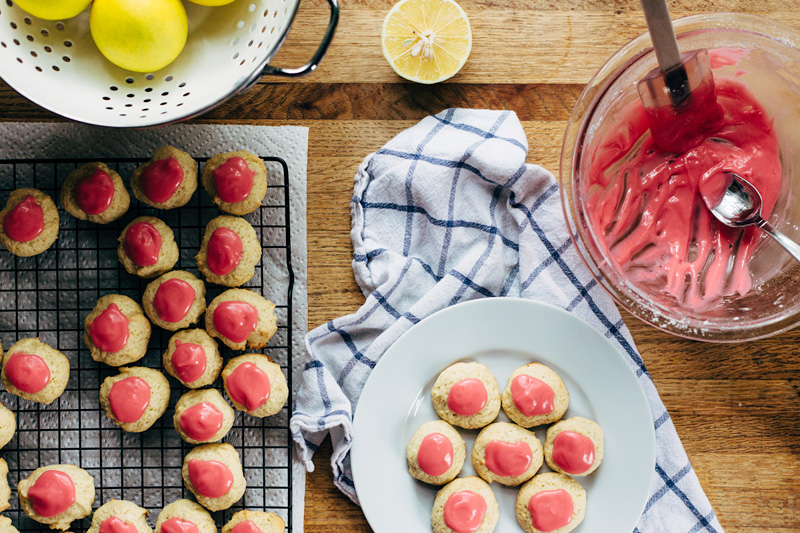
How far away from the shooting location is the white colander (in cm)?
151

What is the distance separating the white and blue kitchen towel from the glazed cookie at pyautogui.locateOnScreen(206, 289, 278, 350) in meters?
0.14

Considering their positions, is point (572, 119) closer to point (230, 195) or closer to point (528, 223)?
point (528, 223)

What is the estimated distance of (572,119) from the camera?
165 centimetres

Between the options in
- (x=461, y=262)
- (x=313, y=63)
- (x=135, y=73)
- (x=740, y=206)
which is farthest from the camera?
(x=461, y=262)

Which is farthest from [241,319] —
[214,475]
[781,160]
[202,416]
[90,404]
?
Answer: [781,160]

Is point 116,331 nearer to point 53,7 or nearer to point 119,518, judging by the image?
point 119,518

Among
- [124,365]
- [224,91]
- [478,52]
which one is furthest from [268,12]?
[124,365]

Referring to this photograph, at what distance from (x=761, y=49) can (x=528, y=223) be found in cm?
78

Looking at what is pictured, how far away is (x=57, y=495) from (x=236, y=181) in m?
1.07

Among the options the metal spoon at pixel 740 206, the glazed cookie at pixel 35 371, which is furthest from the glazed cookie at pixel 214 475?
the metal spoon at pixel 740 206

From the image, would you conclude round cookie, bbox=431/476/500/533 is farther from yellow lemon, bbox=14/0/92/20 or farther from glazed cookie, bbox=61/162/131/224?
yellow lemon, bbox=14/0/92/20

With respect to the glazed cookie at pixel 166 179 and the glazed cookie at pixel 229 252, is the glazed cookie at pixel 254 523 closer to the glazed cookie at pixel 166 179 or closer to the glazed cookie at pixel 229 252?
the glazed cookie at pixel 229 252

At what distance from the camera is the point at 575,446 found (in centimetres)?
188

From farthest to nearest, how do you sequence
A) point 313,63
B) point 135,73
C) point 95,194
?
point 95,194
point 135,73
point 313,63
